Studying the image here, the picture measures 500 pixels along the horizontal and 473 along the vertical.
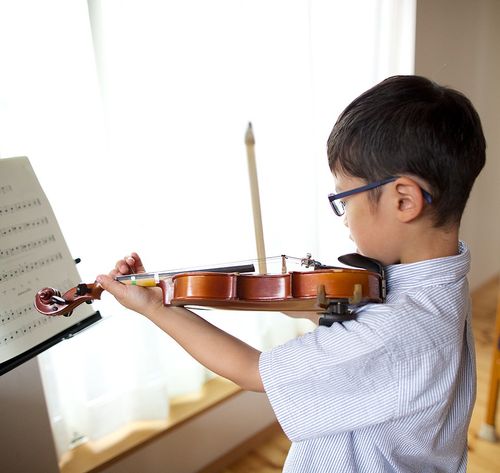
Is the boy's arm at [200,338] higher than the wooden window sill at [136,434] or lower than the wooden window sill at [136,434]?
higher

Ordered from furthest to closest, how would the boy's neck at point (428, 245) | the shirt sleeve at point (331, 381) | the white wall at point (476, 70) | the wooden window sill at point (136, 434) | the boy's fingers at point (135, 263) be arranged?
the white wall at point (476, 70) → the wooden window sill at point (136, 434) → the boy's fingers at point (135, 263) → the boy's neck at point (428, 245) → the shirt sleeve at point (331, 381)

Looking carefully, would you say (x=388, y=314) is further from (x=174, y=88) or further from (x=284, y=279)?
(x=174, y=88)

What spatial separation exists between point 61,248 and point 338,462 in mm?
628

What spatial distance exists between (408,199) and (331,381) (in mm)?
291

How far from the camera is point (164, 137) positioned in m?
1.38

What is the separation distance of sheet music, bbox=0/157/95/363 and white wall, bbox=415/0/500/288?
5.56 ft

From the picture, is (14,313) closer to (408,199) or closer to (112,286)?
(112,286)

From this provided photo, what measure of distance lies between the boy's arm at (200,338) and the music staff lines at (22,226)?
196 mm

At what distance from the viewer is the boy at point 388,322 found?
2.20ft

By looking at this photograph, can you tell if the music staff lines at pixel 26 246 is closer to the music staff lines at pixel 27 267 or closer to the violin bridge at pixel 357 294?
the music staff lines at pixel 27 267

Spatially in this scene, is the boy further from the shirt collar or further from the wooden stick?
the wooden stick

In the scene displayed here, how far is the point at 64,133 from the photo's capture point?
47.5 inches

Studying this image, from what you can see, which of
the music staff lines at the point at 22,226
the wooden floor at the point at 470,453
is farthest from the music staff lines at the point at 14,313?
the wooden floor at the point at 470,453

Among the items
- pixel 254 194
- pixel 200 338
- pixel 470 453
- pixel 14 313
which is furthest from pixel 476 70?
pixel 14 313
